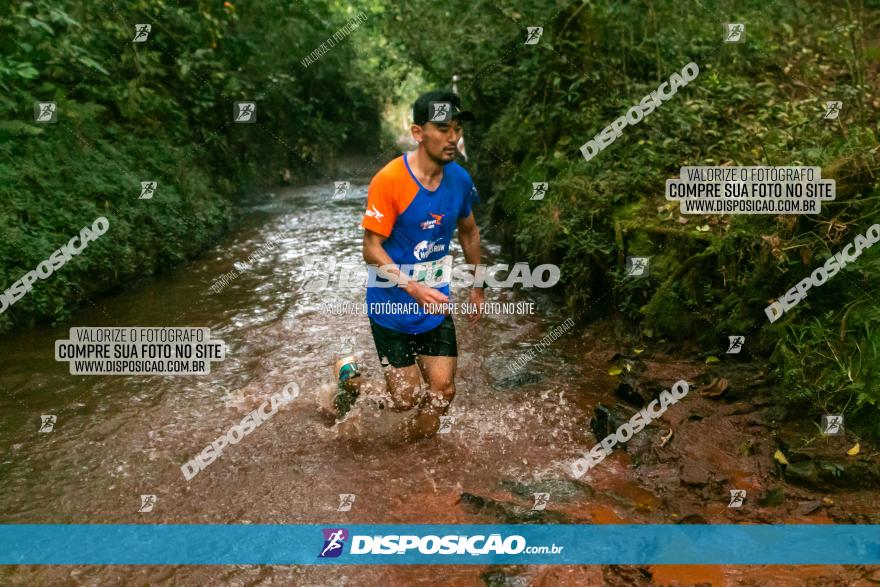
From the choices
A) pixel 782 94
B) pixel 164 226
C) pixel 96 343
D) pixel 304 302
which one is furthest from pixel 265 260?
pixel 782 94

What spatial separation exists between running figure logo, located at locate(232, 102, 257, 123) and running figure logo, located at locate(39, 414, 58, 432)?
30.4 ft

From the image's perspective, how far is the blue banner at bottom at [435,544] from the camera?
3.28 metres

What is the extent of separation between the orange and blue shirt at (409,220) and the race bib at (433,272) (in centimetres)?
3

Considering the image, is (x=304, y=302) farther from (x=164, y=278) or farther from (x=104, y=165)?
(x=104, y=165)

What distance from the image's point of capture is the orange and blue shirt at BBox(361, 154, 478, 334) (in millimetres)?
3936

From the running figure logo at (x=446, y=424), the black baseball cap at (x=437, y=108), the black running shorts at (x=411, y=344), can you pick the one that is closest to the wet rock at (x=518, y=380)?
the running figure logo at (x=446, y=424)

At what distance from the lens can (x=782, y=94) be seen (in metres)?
8.09

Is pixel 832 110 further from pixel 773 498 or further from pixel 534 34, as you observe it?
pixel 773 498

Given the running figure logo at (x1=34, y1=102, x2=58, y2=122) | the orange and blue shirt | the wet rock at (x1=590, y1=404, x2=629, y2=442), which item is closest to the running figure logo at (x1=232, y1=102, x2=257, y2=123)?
the running figure logo at (x1=34, y1=102, x2=58, y2=122)

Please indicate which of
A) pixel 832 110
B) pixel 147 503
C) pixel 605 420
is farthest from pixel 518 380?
pixel 832 110

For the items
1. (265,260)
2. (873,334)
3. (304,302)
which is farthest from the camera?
(265,260)

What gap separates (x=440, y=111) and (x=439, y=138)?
152 mm

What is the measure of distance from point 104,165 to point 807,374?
7.93 m

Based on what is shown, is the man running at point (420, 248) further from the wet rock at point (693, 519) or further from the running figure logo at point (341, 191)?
the running figure logo at point (341, 191)
